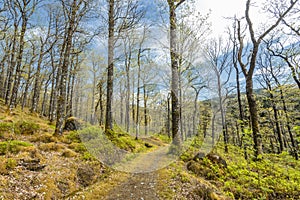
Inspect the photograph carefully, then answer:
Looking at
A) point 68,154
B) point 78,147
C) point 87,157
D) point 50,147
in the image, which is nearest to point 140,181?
point 87,157

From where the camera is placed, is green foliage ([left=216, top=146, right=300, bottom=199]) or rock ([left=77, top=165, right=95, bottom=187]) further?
green foliage ([left=216, top=146, right=300, bottom=199])

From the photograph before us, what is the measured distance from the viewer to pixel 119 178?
234 inches

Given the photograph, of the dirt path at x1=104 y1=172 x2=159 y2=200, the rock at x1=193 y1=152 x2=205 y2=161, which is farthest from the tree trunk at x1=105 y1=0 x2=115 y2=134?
the rock at x1=193 y1=152 x2=205 y2=161

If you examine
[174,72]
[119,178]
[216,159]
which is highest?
[174,72]

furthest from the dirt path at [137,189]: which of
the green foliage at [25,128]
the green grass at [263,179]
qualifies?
the green foliage at [25,128]

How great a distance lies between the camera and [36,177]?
14.9 feet

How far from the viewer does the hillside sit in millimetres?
4441

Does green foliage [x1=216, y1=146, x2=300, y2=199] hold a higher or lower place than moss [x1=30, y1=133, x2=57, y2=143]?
lower

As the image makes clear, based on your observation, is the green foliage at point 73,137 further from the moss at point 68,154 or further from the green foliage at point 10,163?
the green foliage at point 10,163

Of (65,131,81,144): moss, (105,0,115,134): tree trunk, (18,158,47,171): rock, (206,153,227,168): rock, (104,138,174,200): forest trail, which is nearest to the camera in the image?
(104,138,174,200): forest trail

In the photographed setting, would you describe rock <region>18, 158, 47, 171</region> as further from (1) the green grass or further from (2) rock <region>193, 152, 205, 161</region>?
(2) rock <region>193, 152, 205, 161</region>

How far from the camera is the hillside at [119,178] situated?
444 centimetres

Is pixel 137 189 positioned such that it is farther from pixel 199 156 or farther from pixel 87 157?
pixel 199 156

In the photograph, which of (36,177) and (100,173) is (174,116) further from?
(36,177)
